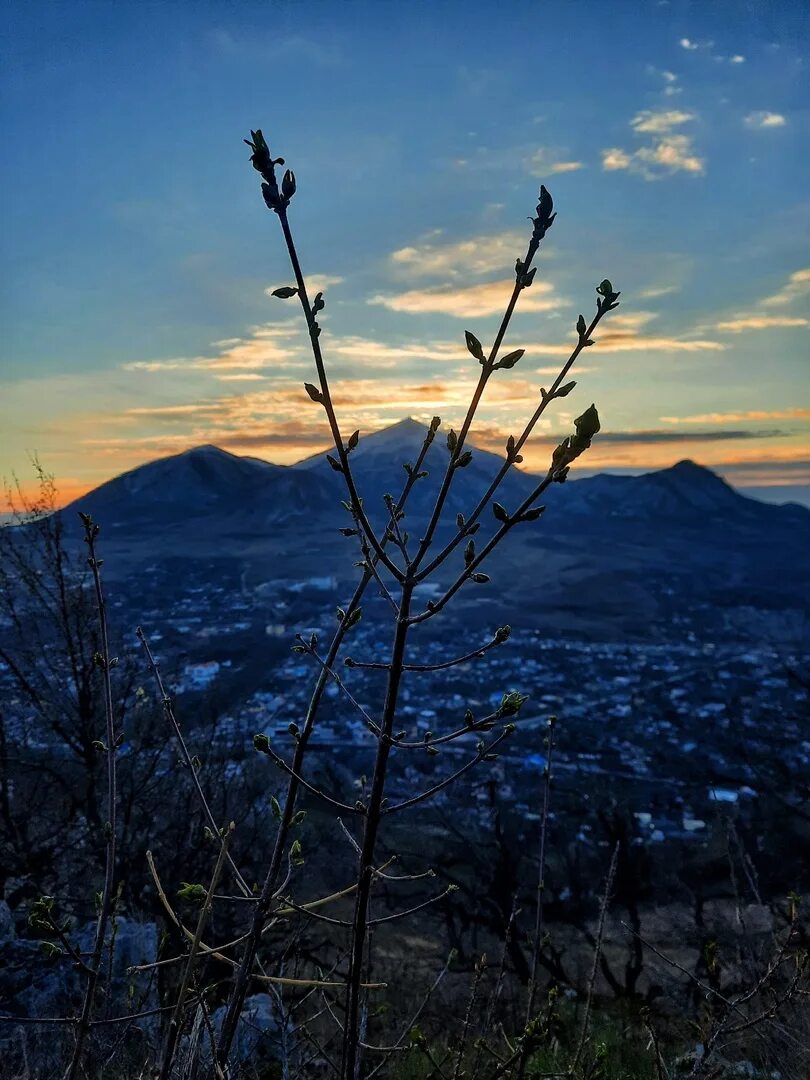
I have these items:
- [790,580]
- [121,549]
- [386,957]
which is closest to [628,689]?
[386,957]

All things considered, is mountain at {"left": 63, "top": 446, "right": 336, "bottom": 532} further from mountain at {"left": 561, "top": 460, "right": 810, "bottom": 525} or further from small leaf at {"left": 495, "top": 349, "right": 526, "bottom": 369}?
small leaf at {"left": 495, "top": 349, "right": 526, "bottom": 369}

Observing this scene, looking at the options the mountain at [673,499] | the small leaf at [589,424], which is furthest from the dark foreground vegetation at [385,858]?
the mountain at [673,499]

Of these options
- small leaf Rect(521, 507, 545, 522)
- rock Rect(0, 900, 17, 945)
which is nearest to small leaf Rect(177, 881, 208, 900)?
small leaf Rect(521, 507, 545, 522)

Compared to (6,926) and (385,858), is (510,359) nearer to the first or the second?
(6,926)

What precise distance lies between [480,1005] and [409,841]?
17.5 ft

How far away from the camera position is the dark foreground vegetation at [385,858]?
1.11m

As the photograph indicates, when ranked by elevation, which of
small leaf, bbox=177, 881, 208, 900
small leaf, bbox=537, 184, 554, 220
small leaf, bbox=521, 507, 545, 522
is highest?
small leaf, bbox=537, 184, 554, 220

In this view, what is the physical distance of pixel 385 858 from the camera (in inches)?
406

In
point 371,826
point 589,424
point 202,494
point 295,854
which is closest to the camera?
point 589,424

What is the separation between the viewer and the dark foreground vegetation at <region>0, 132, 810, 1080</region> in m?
1.11

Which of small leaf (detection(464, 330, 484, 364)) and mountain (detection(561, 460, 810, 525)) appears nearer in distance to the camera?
small leaf (detection(464, 330, 484, 364))

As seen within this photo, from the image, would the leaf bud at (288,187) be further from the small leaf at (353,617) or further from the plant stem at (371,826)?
the small leaf at (353,617)

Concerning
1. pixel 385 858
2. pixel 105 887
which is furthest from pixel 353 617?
pixel 385 858

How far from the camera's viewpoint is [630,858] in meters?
11.3
